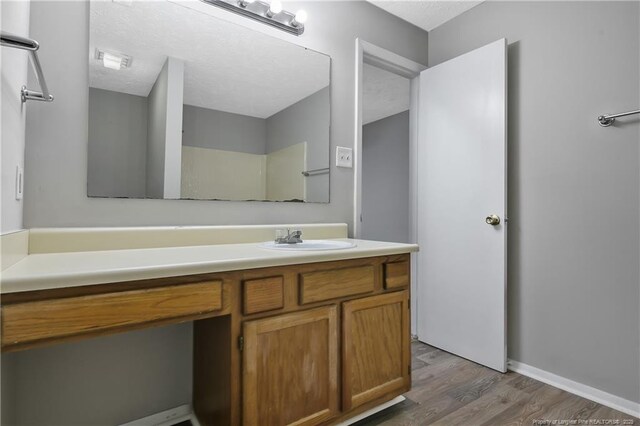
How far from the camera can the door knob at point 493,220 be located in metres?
1.92

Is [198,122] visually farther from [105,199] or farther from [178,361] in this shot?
[178,361]

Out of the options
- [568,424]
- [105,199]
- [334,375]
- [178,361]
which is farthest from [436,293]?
[105,199]

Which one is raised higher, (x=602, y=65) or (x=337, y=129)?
(x=602, y=65)

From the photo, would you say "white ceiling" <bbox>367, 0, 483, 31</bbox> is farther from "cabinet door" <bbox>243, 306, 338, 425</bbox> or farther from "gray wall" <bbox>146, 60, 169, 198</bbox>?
"cabinet door" <bbox>243, 306, 338, 425</bbox>

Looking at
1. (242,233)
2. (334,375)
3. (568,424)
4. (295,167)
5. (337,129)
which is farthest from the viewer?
(337,129)

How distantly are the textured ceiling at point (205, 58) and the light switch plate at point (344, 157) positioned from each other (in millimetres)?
376

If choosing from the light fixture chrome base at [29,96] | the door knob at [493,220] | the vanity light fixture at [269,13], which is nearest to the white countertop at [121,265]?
the light fixture chrome base at [29,96]

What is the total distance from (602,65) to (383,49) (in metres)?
1.20

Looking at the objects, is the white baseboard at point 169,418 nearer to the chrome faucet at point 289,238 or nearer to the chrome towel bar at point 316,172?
the chrome faucet at point 289,238

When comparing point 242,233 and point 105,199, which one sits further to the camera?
point 242,233

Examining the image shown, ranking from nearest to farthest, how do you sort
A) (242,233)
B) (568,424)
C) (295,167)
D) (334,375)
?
(334,375), (568,424), (242,233), (295,167)

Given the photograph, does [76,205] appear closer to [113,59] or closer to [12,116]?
[12,116]

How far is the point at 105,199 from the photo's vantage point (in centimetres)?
131

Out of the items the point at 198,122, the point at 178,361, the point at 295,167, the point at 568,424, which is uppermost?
the point at 198,122
